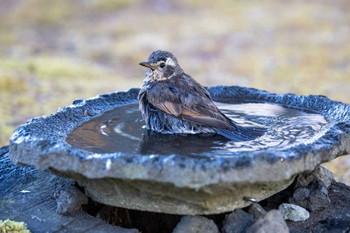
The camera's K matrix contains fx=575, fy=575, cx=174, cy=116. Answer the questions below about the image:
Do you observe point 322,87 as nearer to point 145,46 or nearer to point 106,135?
point 145,46

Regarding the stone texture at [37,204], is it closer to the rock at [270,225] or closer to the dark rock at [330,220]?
the rock at [270,225]

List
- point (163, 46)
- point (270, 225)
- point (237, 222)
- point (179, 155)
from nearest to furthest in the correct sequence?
point (179, 155) < point (270, 225) < point (237, 222) < point (163, 46)

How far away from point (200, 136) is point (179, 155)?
0.93m

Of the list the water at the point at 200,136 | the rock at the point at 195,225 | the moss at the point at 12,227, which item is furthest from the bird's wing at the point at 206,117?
the moss at the point at 12,227

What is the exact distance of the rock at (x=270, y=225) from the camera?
4.24m

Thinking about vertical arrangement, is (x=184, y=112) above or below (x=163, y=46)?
below

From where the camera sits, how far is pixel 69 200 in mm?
4676

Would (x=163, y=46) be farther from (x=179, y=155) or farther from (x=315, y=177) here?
(x=179, y=155)

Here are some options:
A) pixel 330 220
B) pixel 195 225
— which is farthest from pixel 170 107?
pixel 330 220

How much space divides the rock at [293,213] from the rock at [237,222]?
1.27 feet

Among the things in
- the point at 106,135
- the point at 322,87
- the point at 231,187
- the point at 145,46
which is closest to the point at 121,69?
the point at 145,46

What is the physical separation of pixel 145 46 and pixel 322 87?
8425mm

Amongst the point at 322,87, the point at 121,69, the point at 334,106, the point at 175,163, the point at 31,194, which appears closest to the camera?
the point at 175,163

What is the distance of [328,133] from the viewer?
459cm
